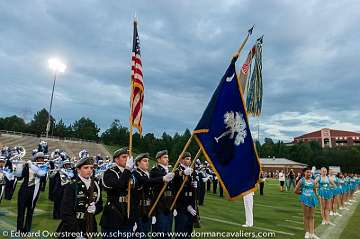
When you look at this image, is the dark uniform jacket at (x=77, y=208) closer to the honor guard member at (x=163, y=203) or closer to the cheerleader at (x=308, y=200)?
the honor guard member at (x=163, y=203)

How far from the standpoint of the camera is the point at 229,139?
5.31 m

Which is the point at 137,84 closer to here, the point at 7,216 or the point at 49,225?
the point at 49,225

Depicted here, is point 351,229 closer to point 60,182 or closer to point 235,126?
point 235,126

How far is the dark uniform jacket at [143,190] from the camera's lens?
531 centimetres

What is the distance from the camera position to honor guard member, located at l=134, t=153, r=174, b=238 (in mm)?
5296

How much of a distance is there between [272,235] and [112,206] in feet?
19.5

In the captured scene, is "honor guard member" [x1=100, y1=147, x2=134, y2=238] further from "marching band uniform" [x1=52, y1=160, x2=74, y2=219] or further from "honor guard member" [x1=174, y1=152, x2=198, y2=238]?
"marching band uniform" [x1=52, y1=160, x2=74, y2=219]

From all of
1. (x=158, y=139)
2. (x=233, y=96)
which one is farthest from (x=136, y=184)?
(x=158, y=139)

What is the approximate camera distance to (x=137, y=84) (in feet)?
16.8

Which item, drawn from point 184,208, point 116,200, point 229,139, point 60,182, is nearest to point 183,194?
point 184,208

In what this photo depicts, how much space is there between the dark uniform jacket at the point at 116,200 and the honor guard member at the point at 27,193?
3.91 metres

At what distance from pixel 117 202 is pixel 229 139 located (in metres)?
2.08

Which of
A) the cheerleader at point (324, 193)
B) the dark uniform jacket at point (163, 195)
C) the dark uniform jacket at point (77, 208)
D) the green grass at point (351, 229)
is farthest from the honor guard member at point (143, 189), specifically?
the cheerleader at point (324, 193)

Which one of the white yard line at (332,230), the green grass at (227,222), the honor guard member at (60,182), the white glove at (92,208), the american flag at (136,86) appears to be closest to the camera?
the white glove at (92,208)
